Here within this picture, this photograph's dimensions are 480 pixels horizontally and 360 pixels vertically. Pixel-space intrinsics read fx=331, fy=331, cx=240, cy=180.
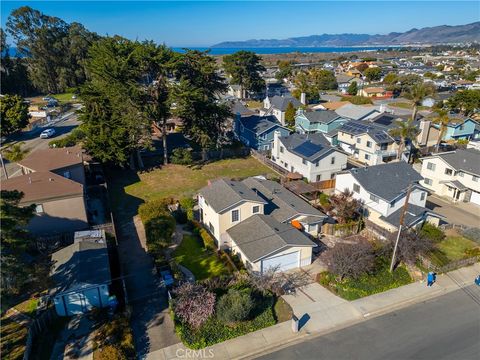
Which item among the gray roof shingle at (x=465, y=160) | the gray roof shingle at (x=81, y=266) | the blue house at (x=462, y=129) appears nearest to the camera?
the gray roof shingle at (x=81, y=266)

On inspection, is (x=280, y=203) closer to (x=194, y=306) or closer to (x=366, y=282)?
(x=366, y=282)

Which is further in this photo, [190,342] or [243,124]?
[243,124]

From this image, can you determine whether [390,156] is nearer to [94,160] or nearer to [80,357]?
[94,160]

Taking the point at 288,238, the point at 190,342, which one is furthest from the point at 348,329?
the point at 190,342

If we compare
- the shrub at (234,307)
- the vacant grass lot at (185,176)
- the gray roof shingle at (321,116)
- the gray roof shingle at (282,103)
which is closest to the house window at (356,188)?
the vacant grass lot at (185,176)

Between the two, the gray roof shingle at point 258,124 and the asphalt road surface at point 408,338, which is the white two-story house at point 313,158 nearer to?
A: the gray roof shingle at point 258,124

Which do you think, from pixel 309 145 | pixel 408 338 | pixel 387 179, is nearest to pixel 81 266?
pixel 408 338

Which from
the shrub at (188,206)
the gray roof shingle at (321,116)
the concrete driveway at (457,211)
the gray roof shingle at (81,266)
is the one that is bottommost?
the concrete driveway at (457,211)
